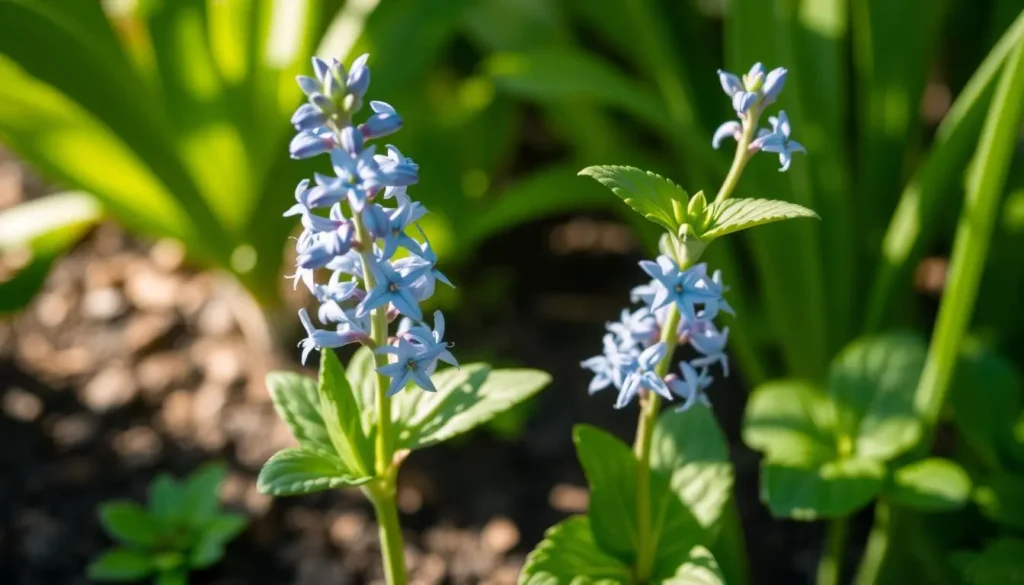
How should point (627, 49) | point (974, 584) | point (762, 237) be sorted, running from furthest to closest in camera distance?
point (627, 49), point (762, 237), point (974, 584)

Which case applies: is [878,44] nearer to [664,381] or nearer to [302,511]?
[664,381]

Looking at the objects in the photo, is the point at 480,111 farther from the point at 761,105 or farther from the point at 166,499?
the point at 761,105

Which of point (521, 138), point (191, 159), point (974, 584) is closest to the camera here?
point (974, 584)

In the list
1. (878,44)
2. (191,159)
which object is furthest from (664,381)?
(191,159)

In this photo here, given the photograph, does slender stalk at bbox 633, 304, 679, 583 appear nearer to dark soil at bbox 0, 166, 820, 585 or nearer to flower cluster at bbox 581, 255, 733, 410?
flower cluster at bbox 581, 255, 733, 410

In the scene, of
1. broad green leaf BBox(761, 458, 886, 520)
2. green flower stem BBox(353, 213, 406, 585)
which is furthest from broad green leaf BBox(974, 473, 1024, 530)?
green flower stem BBox(353, 213, 406, 585)

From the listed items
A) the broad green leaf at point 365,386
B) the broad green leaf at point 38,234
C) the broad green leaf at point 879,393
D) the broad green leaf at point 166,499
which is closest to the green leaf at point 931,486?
the broad green leaf at point 879,393

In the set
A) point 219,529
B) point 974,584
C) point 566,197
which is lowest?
point 974,584
